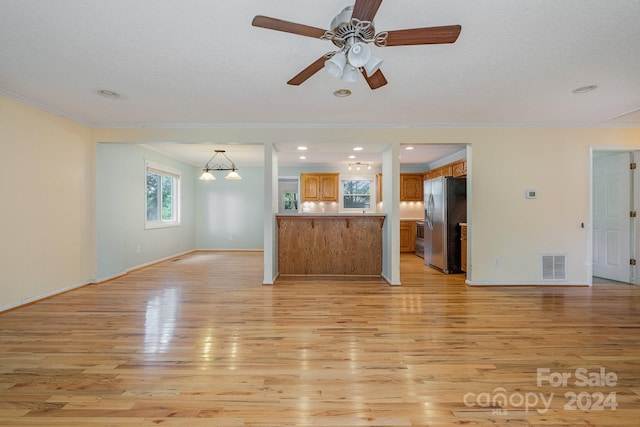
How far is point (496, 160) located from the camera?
14.7 ft

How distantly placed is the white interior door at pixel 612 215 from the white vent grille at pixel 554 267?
3.91 ft

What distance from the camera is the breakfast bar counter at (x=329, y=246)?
5.11 m

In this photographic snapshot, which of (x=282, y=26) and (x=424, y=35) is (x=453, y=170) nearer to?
(x=424, y=35)

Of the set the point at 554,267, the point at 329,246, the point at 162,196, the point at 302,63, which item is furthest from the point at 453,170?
the point at 162,196

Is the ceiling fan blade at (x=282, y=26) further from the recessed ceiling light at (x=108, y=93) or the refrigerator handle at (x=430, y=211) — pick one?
the refrigerator handle at (x=430, y=211)

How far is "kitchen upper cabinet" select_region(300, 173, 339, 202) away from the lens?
822 cm

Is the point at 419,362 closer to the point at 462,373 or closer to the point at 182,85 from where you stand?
the point at 462,373

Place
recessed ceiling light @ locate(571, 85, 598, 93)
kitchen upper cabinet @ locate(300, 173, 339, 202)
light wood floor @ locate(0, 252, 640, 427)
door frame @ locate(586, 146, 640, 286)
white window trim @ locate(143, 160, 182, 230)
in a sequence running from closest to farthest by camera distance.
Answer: light wood floor @ locate(0, 252, 640, 427)
recessed ceiling light @ locate(571, 85, 598, 93)
door frame @ locate(586, 146, 640, 286)
white window trim @ locate(143, 160, 182, 230)
kitchen upper cabinet @ locate(300, 173, 339, 202)

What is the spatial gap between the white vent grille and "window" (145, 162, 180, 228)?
720cm

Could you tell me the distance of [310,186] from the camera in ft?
27.0

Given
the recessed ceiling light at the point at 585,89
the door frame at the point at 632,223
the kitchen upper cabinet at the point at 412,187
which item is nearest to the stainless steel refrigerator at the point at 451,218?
the door frame at the point at 632,223

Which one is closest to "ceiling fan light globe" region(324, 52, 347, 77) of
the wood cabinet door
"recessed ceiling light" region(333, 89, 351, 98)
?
"recessed ceiling light" region(333, 89, 351, 98)

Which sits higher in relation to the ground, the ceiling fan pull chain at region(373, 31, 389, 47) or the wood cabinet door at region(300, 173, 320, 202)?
the ceiling fan pull chain at region(373, 31, 389, 47)

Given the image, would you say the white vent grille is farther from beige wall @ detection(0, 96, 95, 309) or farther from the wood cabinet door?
beige wall @ detection(0, 96, 95, 309)
